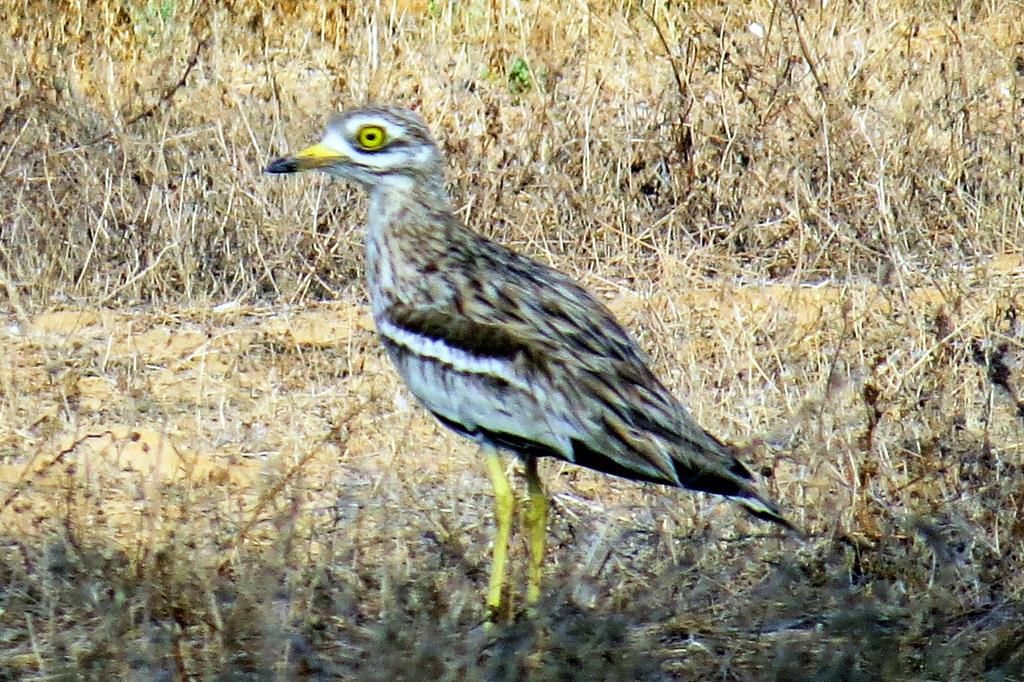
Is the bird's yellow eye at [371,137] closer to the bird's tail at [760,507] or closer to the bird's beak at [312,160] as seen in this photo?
the bird's beak at [312,160]

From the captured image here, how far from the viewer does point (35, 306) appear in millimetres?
6711

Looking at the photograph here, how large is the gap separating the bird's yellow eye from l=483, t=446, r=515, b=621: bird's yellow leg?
86 centimetres

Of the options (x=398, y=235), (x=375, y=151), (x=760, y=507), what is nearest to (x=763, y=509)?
Answer: (x=760, y=507)

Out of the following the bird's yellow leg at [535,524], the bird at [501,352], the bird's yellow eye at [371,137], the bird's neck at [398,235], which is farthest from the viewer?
the bird's yellow eye at [371,137]

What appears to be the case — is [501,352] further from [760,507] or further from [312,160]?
[312,160]

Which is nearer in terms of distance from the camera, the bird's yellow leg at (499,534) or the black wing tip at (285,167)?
the bird's yellow leg at (499,534)

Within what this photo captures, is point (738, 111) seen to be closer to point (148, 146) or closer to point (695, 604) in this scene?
point (148, 146)

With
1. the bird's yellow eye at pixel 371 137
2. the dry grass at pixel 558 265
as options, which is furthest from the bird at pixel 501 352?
the dry grass at pixel 558 265

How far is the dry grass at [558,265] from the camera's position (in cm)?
378

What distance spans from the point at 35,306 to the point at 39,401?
1.04 meters

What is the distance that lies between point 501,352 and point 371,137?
0.76m

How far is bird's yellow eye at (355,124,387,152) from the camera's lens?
4.47 metres

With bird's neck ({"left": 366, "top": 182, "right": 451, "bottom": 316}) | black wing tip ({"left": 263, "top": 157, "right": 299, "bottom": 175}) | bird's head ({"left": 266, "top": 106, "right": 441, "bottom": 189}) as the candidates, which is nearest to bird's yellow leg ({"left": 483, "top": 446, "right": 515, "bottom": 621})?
bird's neck ({"left": 366, "top": 182, "right": 451, "bottom": 316})

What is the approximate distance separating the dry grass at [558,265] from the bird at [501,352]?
10.8 inches
